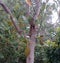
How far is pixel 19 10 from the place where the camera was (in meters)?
6.48

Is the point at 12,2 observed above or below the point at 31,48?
above

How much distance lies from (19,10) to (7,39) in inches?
39.8

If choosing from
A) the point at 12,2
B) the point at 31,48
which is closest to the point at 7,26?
the point at 12,2

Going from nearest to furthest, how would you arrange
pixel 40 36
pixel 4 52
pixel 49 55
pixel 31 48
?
pixel 31 48 < pixel 40 36 < pixel 49 55 < pixel 4 52

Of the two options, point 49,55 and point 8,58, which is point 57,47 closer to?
point 49,55

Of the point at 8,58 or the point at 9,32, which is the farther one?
the point at 8,58

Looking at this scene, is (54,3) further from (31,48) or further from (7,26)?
(31,48)

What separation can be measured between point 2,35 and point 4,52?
26.4 inches

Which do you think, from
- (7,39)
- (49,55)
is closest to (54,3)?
(49,55)

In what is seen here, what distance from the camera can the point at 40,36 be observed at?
5.64 metres

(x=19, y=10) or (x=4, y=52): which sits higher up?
(x=19, y=10)

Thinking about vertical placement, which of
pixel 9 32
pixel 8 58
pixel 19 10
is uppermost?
pixel 19 10

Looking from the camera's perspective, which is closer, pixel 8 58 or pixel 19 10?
pixel 19 10

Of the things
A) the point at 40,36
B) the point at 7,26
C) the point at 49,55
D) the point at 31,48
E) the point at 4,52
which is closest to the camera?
the point at 31,48
